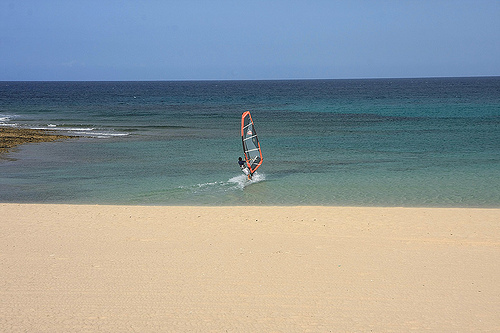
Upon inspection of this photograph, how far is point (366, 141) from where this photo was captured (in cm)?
2623

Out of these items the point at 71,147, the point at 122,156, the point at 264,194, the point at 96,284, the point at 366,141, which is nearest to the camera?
the point at 96,284

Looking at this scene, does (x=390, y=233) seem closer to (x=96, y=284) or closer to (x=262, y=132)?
(x=96, y=284)

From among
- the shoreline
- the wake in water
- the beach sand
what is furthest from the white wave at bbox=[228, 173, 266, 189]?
the shoreline

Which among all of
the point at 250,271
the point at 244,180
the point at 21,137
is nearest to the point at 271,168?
the point at 244,180

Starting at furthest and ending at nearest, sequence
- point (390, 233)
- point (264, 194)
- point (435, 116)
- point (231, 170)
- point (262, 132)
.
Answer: point (435, 116)
point (262, 132)
point (231, 170)
point (264, 194)
point (390, 233)

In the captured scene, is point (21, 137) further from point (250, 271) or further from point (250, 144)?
point (250, 271)

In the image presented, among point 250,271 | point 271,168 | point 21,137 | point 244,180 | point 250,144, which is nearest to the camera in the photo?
point 250,271

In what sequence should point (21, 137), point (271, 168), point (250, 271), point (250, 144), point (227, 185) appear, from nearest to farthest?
1. point (250, 271)
2. point (227, 185)
3. point (250, 144)
4. point (271, 168)
5. point (21, 137)

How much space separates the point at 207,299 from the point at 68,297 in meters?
1.87

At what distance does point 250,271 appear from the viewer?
24.7 ft

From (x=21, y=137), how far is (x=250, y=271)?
2317 cm

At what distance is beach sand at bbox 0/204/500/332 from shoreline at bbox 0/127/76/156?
570 inches

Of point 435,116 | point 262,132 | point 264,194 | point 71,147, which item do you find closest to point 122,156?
point 71,147

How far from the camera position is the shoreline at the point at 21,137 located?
2421 cm
